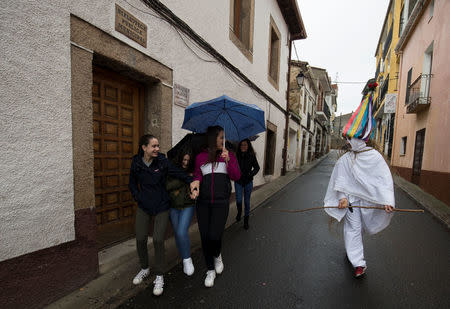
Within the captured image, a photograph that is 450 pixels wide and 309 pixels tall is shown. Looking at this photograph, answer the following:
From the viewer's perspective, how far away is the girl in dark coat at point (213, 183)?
2486 millimetres

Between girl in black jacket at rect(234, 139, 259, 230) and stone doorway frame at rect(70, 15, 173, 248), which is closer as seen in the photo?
stone doorway frame at rect(70, 15, 173, 248)

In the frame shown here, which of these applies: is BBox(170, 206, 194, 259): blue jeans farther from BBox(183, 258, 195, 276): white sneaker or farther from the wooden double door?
the wooden double door

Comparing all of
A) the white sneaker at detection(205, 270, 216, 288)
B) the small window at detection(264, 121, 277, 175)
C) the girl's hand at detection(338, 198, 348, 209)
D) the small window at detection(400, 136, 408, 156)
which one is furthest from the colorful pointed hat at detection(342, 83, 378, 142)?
the small window at detection(400, 136, 408, 156)

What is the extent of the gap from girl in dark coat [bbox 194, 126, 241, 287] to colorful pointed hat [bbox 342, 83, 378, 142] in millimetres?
1471

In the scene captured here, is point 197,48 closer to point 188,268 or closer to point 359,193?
point 359,193

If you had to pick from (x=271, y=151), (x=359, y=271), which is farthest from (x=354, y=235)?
(x=271, y=151)

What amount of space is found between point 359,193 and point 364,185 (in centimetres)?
13

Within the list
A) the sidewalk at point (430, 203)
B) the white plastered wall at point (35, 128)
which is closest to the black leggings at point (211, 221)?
the white plastered wall at point (35, 128)

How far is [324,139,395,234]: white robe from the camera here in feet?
8.87

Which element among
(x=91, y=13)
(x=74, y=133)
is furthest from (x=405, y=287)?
(x=91, y=13)

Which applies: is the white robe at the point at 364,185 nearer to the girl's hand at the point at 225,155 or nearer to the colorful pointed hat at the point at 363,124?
the colorful pointed hat at the point at 363,124

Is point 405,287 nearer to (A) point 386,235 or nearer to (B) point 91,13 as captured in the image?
(A) point 386,235

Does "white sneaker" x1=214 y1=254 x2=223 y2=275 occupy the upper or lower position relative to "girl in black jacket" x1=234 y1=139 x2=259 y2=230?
lower

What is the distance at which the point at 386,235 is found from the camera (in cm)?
414
